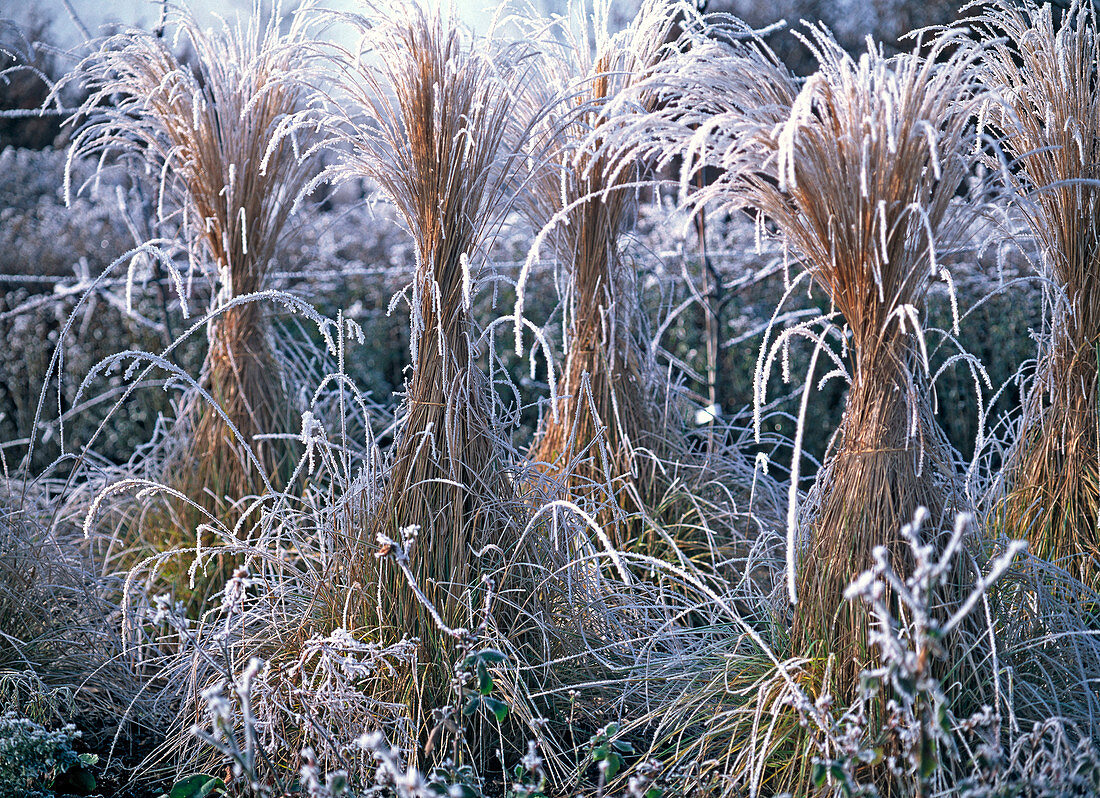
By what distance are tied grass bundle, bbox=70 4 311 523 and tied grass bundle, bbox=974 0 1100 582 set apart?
1.97m

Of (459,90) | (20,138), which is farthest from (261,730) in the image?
(20,138)

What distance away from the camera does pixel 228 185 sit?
2.73 m

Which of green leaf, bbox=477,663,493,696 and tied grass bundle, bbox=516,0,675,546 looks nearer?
green leaf, bbox=477,663,493,696

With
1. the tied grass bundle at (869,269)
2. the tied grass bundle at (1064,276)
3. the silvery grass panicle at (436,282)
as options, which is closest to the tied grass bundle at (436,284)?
the silvery grass panicle at (436,282)

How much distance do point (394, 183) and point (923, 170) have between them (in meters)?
1.06

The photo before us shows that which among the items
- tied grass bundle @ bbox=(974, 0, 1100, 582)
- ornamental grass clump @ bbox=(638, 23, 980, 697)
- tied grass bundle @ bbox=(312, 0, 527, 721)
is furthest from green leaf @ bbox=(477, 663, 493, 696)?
tied grass bundle @ bbox=(974, 0, 1100, 582)

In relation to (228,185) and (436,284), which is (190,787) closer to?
(436,284)

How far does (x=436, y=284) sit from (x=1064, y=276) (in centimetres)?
152

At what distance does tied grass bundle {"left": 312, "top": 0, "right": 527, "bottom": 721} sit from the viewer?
186 cm

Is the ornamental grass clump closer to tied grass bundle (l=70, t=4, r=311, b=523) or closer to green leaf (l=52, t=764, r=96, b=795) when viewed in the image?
green leaf (l=52, t=764, r=96, b=795)

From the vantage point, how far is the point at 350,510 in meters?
1.95

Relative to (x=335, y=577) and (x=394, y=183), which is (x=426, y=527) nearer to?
(x=335, y=577)

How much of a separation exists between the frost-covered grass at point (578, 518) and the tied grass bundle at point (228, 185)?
16mm

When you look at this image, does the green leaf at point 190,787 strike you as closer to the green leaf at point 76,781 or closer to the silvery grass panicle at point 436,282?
the green leaf at point 76,781
